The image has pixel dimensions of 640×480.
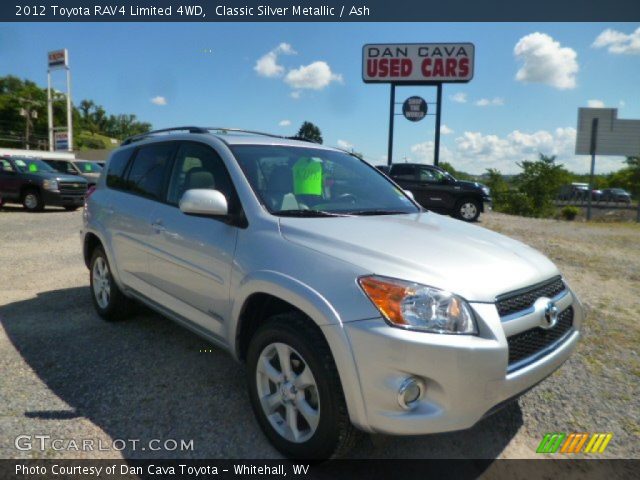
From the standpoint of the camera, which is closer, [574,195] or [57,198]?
[57,198]

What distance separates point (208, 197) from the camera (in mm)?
2705

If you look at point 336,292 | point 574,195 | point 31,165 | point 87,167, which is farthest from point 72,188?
point 574,195

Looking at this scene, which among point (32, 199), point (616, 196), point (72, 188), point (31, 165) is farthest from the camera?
point (616, 196)

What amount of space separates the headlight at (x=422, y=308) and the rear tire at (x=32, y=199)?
15024 millimetres

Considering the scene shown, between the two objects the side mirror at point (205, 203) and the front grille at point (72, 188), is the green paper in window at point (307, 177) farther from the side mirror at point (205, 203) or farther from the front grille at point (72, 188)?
the front grille at point (72, 188)

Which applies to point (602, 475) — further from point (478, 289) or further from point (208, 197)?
point (208, 197)

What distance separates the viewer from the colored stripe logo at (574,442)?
264 centimetres

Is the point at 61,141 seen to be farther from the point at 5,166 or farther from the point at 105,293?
the point at 105,293

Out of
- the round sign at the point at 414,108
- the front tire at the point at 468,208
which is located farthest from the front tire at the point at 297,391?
the round sign at the point at 414,108

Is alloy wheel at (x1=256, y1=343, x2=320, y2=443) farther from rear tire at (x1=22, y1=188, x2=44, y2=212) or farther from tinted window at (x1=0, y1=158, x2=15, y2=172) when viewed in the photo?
tinted window at (x1=0, y1=158, x2=15, y2=172)

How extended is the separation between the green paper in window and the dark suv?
39.3 feet

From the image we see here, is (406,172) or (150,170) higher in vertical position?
(406,172)

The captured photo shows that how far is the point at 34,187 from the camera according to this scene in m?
14.1

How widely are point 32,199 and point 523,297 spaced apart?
51.0 feet
